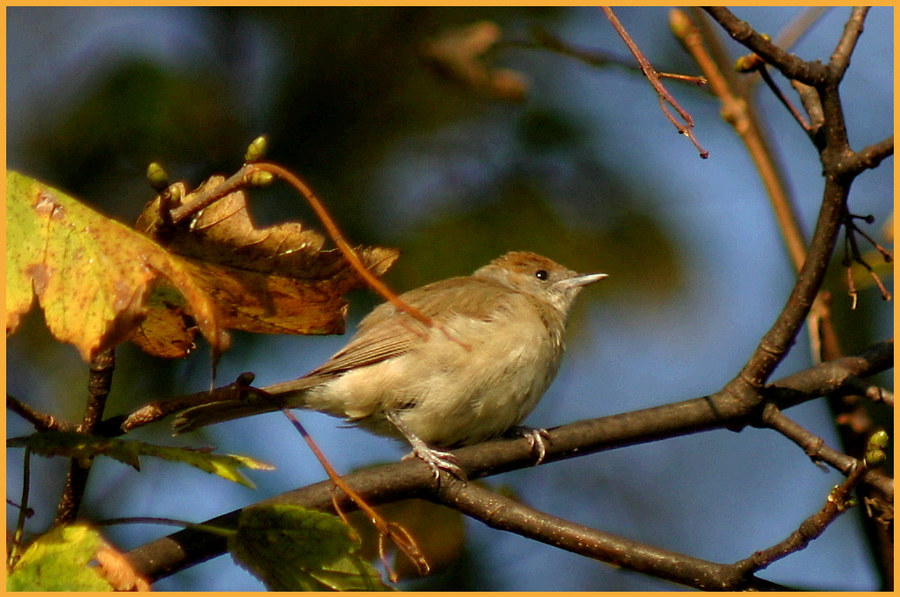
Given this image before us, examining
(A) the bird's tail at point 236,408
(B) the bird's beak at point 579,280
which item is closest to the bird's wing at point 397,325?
(A) the bird's tail at point 236,408

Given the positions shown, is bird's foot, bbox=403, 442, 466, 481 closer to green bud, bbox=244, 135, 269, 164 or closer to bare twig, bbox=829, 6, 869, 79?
green bud, bbox=244, 135, 269, 164

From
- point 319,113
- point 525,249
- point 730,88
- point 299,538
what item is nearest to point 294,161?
point 319,113

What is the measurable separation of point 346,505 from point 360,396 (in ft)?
6.86

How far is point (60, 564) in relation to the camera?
211 centimetres

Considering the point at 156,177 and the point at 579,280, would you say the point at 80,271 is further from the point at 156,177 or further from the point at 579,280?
the point at 579,280

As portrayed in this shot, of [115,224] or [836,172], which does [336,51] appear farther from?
[115,224]

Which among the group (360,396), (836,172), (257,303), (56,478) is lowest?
(56,478)

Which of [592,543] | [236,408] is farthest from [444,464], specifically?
[236,408]

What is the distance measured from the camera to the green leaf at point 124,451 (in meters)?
2.20

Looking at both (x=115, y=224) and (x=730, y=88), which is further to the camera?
(x=730, y=88)

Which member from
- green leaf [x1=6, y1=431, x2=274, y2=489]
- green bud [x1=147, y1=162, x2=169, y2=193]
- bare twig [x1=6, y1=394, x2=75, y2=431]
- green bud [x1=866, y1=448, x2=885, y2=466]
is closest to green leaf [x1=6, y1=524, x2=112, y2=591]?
green leaf [x1=6, y1=431, x2=274, y2=489]

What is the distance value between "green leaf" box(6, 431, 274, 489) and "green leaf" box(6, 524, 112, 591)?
0.17 m

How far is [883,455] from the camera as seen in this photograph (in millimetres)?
2471

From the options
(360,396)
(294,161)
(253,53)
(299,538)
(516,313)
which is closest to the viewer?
(299,538)
